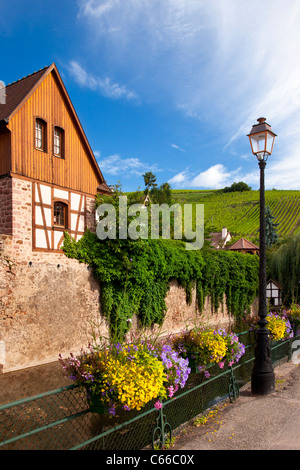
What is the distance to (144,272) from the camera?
619 inches

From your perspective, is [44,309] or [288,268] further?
[288,268]

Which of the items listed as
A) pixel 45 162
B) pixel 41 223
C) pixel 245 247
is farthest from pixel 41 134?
pixel 245 247

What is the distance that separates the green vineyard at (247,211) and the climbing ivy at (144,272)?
109 feet

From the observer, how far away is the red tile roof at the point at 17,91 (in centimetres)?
1278

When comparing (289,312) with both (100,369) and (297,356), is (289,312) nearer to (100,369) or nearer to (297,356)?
(297,356)

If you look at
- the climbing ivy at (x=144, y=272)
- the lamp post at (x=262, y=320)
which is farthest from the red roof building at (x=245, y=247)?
the lamp post at (x=262, y=320)

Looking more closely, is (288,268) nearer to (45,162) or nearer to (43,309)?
(43,309)

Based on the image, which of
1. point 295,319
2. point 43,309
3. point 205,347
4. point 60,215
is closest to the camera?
point 205,347

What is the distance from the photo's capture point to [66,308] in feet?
43.5

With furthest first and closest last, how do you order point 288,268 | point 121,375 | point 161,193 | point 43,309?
point 161,193, point 288,268, point 43,309, point 121,375

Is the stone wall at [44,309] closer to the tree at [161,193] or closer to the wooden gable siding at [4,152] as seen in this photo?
the wooden gable siding at [4,152]

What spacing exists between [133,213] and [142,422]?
9.56 metres

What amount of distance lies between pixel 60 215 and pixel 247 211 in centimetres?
6296
